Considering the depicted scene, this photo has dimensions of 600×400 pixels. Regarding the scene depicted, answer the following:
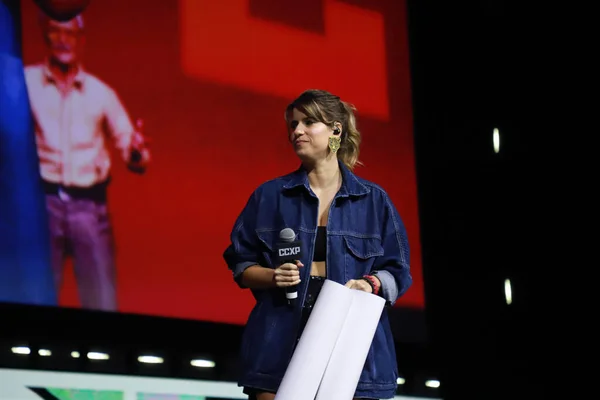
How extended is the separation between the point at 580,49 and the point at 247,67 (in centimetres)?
180

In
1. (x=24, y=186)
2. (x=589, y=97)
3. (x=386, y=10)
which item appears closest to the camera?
(x=24, y=186)

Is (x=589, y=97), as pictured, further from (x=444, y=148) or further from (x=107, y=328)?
(x=107, y=328)

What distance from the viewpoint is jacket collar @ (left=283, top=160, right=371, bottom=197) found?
2490 millimetres

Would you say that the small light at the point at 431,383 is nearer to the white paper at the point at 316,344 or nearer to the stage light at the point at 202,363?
the stage light at the point at 202,363

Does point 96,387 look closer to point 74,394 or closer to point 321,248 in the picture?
point 74,394

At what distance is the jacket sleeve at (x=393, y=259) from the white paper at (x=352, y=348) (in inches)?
4.4

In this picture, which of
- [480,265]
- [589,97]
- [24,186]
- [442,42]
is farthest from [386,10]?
[24,186]

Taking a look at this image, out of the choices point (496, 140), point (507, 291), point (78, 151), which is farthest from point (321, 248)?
point (496, 140)

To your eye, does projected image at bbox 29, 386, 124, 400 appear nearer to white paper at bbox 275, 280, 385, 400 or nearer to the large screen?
the large screen

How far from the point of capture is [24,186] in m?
3.98

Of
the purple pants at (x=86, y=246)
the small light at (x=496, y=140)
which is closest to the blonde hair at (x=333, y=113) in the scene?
the purple pants at (x=86, y=246)

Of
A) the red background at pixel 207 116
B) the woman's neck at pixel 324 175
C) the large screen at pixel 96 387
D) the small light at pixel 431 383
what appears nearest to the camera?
the woman's neck at pixel 324 175

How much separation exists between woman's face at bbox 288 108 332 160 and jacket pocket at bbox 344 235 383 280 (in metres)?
0.27

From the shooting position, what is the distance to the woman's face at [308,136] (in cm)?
250
